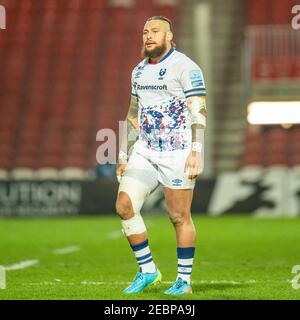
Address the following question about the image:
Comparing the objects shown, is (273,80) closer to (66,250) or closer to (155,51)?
(66,250)

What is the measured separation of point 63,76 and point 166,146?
1925 centimetres

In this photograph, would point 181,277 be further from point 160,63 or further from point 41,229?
point 41,229

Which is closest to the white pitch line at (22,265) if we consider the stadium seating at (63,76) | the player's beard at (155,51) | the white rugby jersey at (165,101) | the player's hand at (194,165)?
the white rugby jersey at (165,101)

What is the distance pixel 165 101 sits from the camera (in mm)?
7223

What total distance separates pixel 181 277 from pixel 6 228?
1017 centimetres

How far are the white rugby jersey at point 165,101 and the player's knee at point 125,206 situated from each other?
1.41ft

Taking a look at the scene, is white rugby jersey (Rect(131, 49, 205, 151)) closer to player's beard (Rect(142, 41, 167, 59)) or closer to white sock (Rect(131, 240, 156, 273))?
player's beard (Rect(142, 41, 167, 59))

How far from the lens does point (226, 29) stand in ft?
86.8

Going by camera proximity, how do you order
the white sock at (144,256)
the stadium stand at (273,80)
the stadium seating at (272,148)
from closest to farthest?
the white sock at (144,256)
the stadium stand at (273,80)
the stadium seating at (272,148)

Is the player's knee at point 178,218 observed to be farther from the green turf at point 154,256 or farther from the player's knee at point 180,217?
the green turf at point 154,256

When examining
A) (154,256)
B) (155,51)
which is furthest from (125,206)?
(154,256)

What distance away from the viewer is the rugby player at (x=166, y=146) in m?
7.11

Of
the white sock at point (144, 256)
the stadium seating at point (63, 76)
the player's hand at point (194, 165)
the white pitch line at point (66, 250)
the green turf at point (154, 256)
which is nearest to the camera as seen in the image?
the player's hand at point (194, 165)

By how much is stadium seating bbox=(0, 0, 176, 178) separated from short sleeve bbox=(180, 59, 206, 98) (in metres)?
15.7
